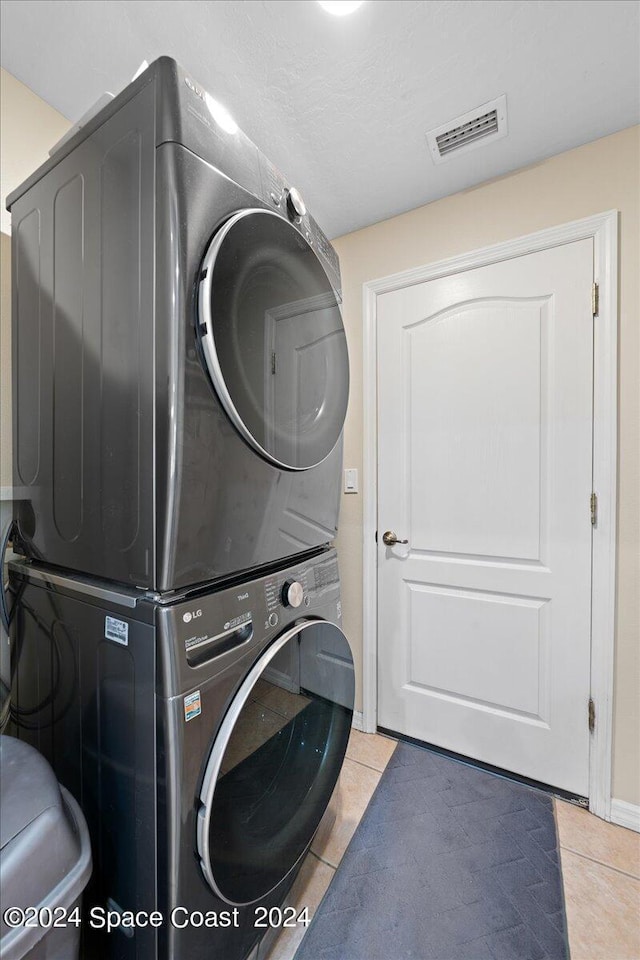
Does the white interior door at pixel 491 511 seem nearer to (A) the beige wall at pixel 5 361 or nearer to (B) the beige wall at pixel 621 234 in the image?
(B) the beige wall at pixel 621 234

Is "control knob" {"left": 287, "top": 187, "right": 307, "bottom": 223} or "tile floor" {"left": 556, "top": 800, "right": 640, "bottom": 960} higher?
"control knob" {"left": 287, "top": 187, "right": 307, "bottom": 223}

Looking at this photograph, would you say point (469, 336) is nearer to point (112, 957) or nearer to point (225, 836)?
point (225, 836)

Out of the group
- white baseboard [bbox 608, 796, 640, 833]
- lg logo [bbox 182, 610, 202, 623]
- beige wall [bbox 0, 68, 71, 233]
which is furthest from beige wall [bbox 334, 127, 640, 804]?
lg logo [bbox 182, 610, 202, 623]

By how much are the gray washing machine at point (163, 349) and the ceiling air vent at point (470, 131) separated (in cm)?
86

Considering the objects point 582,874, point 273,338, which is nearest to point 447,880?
point 582,874

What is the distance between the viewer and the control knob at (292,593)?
97 cm

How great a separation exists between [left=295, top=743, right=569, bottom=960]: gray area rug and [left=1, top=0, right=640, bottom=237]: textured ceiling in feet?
8.19

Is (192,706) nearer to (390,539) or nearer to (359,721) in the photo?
(390,539)

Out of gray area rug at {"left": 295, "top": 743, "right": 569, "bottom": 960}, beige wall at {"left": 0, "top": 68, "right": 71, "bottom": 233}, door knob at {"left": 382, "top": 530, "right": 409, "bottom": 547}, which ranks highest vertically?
beige wall at {"left": 0, "top": 68, "right": 71, "bottom": 233}

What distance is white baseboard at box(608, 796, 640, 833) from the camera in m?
1.44

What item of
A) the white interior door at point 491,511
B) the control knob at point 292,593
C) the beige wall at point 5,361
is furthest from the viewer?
the white interior door at point 491,511

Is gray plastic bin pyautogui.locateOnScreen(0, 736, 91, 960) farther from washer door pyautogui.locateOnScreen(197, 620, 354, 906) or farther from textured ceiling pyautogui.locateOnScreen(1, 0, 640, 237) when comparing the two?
textured ceiling pyautogui.locateOnScreen(1, 0, 640, 237)

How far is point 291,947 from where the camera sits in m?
1.05

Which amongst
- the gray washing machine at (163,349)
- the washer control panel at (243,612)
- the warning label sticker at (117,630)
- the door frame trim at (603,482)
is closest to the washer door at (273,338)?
the gray washing machine at (163,349)
